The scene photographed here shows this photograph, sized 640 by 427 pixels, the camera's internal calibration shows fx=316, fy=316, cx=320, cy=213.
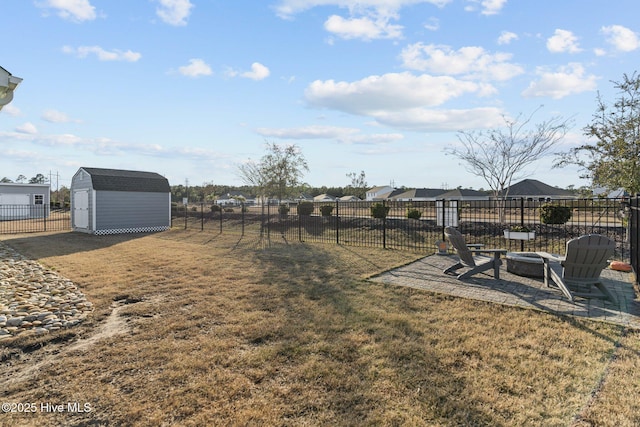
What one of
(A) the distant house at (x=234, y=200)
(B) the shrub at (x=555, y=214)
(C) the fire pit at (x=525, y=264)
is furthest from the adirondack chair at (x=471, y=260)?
(A) the distant house at (x=234, y=200)

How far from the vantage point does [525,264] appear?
20.1 ft

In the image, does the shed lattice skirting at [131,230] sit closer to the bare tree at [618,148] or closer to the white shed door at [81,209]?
the white shed door at [81,209]

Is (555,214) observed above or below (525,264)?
above

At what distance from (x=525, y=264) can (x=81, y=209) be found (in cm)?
2117

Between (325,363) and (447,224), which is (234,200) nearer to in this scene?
(447,224)

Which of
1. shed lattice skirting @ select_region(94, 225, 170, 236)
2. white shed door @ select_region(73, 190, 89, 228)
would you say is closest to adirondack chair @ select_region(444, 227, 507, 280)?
shed lattice skirting @ select_region(94, 225, 170, 236)

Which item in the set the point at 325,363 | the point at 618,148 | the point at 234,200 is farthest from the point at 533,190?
the point at 325,363

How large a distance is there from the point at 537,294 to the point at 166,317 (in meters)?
5.66

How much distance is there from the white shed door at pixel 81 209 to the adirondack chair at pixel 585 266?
20.6 m

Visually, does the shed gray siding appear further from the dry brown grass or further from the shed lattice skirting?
the dry brown grass

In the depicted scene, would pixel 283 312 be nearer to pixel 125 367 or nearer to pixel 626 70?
pixel 125 367

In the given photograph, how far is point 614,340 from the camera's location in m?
3.41

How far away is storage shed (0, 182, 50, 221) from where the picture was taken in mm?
27359

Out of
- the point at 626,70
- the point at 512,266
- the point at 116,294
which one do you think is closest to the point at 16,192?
the point at 116,294
